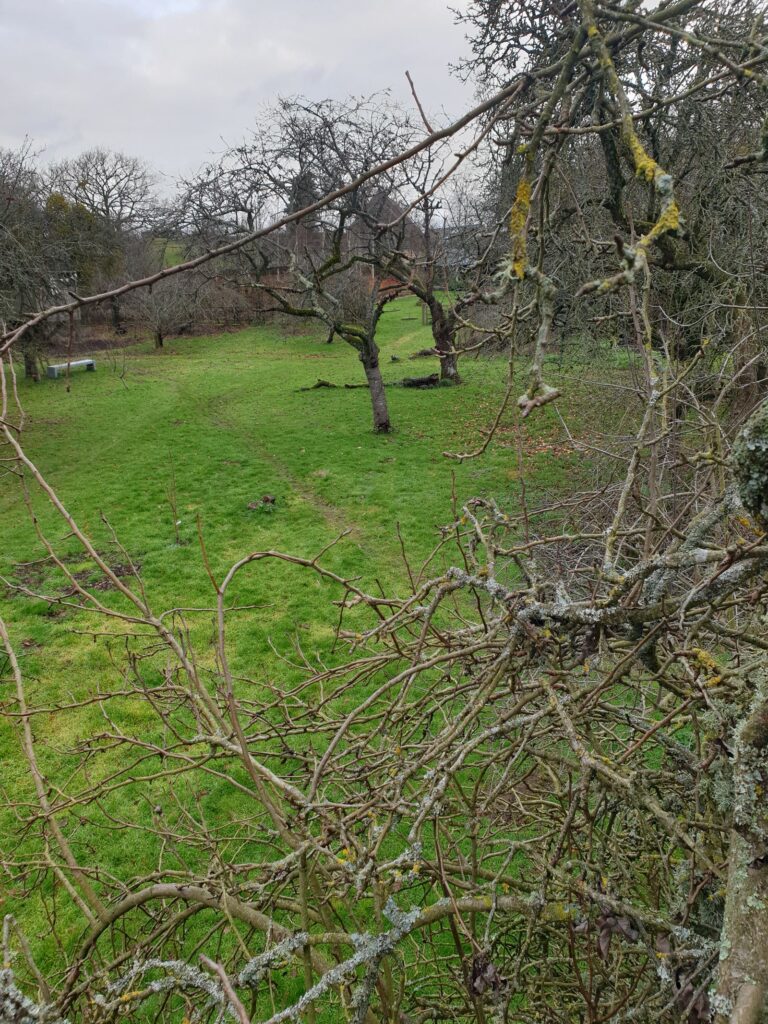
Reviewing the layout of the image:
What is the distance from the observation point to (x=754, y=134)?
21.5ft

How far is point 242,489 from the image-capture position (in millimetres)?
12484

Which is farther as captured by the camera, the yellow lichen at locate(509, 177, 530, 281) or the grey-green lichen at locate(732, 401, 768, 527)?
the yellow lichen at locate(509, 177, 530, 281)

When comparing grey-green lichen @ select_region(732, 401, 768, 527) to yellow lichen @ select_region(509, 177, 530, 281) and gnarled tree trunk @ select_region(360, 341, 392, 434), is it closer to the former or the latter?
yellow lichen @ select_region(509, 177, 530, 281)

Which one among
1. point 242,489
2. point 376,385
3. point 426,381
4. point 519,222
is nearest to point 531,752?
point 519,222

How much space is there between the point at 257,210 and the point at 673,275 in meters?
9.80

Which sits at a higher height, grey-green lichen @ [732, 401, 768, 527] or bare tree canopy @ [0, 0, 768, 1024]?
grey-green lichen @ [732, 401, 768, 527]

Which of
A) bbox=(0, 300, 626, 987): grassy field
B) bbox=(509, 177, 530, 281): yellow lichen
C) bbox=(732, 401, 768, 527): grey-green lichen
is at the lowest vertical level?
bbox=(0, 300, 626, 987): grassy field

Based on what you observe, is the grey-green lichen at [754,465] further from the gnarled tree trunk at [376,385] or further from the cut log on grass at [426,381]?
the cut log on grass at [426,381]

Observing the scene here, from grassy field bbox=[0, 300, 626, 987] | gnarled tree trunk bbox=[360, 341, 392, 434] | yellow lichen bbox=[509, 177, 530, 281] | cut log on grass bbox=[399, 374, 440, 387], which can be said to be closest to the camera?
yellow lichen bbox=[509, 177, 530, 281]

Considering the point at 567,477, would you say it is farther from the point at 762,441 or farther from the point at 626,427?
the point at 762,441

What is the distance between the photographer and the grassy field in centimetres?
743

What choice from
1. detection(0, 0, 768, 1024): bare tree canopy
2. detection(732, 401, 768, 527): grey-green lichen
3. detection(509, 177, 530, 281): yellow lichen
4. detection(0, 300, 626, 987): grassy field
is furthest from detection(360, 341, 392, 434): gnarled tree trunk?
detection(732, 401, 768, 527): grey-green lichen

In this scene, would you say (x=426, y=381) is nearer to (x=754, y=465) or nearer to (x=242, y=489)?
(x=242, y=489)

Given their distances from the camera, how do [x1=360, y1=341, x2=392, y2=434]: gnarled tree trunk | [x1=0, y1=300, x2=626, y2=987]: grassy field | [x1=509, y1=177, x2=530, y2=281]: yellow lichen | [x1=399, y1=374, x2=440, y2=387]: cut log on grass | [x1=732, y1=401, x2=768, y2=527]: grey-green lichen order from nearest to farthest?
[x1=732, y1=401, x2=768, y2=527]: grey-green lichen, [x1=509, y1=177, x2=530, y2=281]: yellow lichen, [x1=0, y1=300, x2=626, y2=987]: grassy field, [x1=360, y1=341, x2=392, y2=434]: gnarled tree trunk, [x1=399, y1=374, x2=440, y2=387]: cut log on grass
